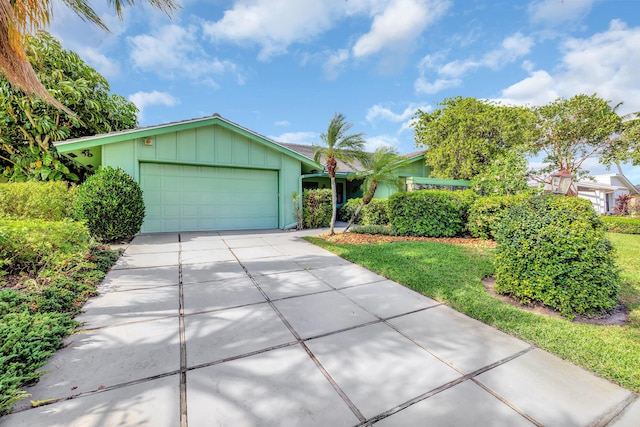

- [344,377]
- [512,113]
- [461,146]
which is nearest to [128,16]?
[344,377]

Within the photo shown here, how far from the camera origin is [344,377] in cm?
186

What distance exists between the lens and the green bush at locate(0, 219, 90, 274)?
11.6 feet

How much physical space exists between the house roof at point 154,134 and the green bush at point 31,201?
1380 mm

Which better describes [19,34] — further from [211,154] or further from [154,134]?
[211,154]

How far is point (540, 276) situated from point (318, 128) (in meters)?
6.08

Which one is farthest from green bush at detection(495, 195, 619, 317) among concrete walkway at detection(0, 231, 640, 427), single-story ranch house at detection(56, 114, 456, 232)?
single-story ranch house at detection(56, 114, 456, 232)

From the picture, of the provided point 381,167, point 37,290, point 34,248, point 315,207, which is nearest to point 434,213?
point 381,167

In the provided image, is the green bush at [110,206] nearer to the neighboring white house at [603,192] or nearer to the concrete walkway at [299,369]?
the concrete walkway at [299,369]

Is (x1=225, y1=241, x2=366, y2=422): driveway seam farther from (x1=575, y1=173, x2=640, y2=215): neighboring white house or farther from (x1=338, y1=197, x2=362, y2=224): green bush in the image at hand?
(x1=575, y1=173, x2=640, y2=215): neighboring white house

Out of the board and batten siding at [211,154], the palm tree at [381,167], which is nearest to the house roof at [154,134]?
the board and batten siding at [211,154]

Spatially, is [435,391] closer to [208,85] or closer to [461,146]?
[208,85]

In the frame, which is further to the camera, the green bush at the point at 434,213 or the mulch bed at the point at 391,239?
the green bush at the point at 434,213

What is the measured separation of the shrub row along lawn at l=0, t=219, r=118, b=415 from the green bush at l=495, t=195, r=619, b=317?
4.59 m

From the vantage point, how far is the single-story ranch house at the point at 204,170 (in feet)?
24.7
